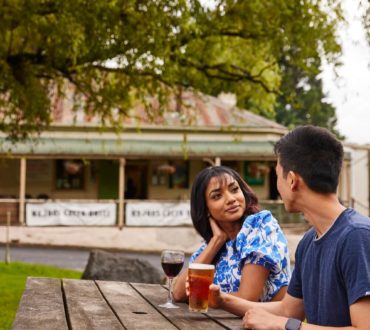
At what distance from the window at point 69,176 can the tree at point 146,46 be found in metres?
15.3

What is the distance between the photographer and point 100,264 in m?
12.3

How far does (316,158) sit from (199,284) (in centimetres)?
103

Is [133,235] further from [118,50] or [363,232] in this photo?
[363,232]

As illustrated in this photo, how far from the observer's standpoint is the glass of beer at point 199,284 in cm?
358

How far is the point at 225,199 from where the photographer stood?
4363 mm

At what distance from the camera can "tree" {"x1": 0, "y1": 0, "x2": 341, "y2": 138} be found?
9734 millimetres

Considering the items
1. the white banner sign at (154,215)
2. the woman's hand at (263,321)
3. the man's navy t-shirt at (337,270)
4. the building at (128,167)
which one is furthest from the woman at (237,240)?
the white banner sign at (154,215)

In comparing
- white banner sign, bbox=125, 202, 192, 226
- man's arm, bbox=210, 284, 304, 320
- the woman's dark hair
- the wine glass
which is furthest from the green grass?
white banner sign, bbox=125, 202, 192, 226

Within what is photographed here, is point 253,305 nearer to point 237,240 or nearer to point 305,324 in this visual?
point 237,240

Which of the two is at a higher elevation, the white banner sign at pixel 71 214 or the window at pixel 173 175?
the window at pixel 173 175

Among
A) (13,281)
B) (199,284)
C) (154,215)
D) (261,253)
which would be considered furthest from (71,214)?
(199,284)

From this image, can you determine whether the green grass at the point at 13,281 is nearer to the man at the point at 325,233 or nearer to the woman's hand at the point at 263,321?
the woman's hand at the point at 263,321

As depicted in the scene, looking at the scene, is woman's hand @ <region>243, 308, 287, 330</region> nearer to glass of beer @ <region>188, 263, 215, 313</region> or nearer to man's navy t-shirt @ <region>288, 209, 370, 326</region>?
man's navy t-shirt @ <region>288, 209, 370, 326</region>

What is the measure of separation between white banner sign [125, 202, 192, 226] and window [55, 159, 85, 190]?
3368 millimetres
